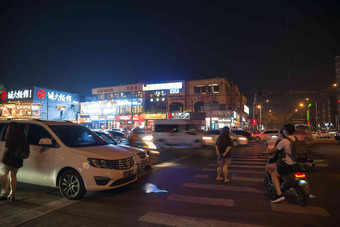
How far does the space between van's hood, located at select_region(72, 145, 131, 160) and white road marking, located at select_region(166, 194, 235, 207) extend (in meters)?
1.64

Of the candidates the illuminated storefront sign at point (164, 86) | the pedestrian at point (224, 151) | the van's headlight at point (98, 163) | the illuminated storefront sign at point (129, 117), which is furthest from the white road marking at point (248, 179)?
the illuminated storefront sign at point (129, 117)

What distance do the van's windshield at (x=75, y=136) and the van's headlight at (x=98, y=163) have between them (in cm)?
79

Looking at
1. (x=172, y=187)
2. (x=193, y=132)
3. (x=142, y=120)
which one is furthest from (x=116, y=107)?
(x=172, y=187)

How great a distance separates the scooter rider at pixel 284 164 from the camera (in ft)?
16.6

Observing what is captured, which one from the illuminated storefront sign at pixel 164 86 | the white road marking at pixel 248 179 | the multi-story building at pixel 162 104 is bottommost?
the white road marking at pixel 248 179

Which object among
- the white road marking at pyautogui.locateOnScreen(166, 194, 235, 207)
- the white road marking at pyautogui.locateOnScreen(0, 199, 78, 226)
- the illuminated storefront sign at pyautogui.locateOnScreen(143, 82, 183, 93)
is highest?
the illuminated storefront sign at pyautogui.locateOnScreen(143, 82, 183, 93)

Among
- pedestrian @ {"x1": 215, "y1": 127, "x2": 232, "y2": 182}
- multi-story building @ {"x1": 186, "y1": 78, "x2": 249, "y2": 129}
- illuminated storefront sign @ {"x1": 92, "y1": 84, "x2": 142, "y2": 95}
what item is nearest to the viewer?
pedestrian @ {"x1": 215, "y1": 127, "x2": 232, "y2": 182}

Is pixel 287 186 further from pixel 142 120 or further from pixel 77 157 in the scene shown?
pixel 142 120

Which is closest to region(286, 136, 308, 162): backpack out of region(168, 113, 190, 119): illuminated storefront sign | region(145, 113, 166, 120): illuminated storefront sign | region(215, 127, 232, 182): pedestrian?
region(215, 127, 232, 182): pedestrian

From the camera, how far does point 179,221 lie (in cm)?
419

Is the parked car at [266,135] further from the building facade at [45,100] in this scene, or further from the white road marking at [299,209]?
the building facade at [45,100]

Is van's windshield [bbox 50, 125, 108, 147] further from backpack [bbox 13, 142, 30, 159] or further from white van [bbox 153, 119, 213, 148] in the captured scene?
white van [bbox 153, 119, 213, 148]

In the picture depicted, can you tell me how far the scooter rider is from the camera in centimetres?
505

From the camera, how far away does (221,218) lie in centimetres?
432
